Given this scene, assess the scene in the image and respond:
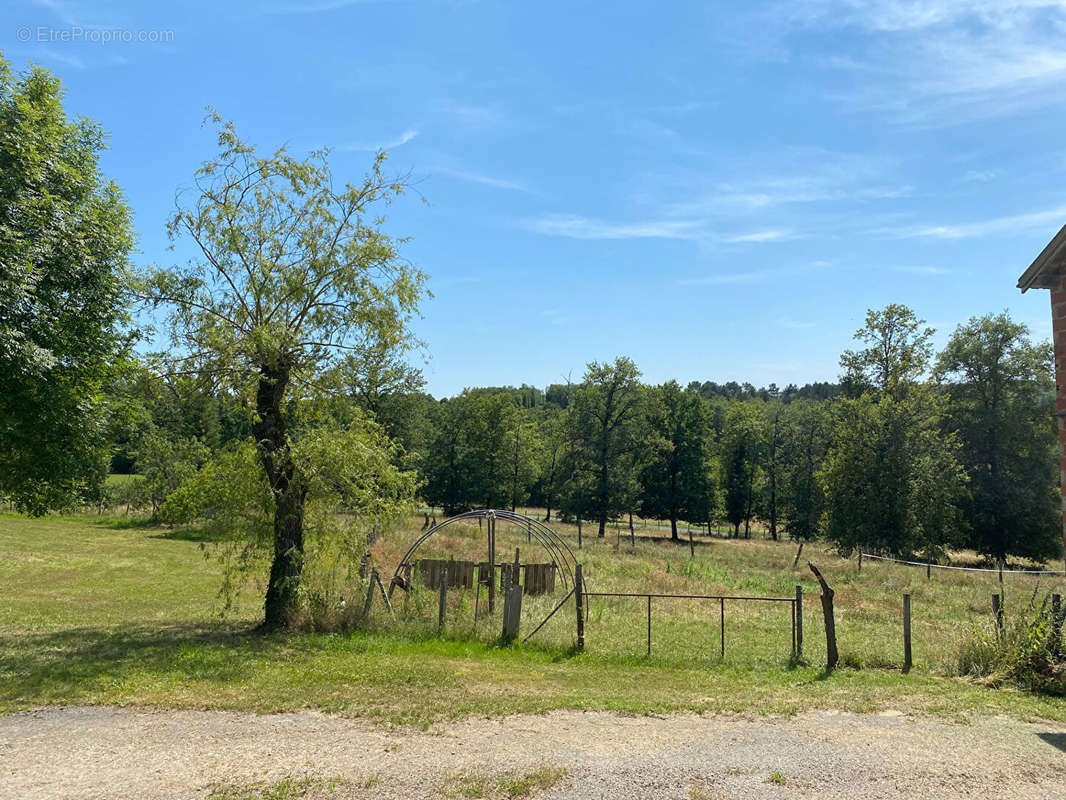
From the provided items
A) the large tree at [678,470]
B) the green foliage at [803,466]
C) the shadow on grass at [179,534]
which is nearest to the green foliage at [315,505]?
the shadow on grass at [179,534]

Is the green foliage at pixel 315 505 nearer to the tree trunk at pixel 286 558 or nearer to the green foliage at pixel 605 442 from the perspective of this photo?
the tree trunk at pixel 286 558

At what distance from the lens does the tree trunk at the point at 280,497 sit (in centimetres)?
1440

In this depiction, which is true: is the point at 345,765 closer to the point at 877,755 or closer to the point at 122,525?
the point at 877,755

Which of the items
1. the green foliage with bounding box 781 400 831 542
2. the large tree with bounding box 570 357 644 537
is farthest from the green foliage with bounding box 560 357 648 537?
the green foliage with bounding box 781 400 831 542

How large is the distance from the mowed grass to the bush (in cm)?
45

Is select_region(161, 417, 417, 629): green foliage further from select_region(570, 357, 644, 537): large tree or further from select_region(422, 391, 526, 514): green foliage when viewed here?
select_region(422, 391, 526, 514): green foliage

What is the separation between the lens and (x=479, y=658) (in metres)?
12.7

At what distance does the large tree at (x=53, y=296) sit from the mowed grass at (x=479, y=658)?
11.7 feet

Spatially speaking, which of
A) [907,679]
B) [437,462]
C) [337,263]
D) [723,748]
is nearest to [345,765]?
[723,748]

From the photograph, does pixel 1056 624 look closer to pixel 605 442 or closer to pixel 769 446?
pixel 605 442

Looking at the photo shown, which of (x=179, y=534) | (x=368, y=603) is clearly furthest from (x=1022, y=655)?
(x=179, y=534)

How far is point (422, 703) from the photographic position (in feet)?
30.7

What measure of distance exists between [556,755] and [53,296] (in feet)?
43.1

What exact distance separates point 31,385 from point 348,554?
275 inches
